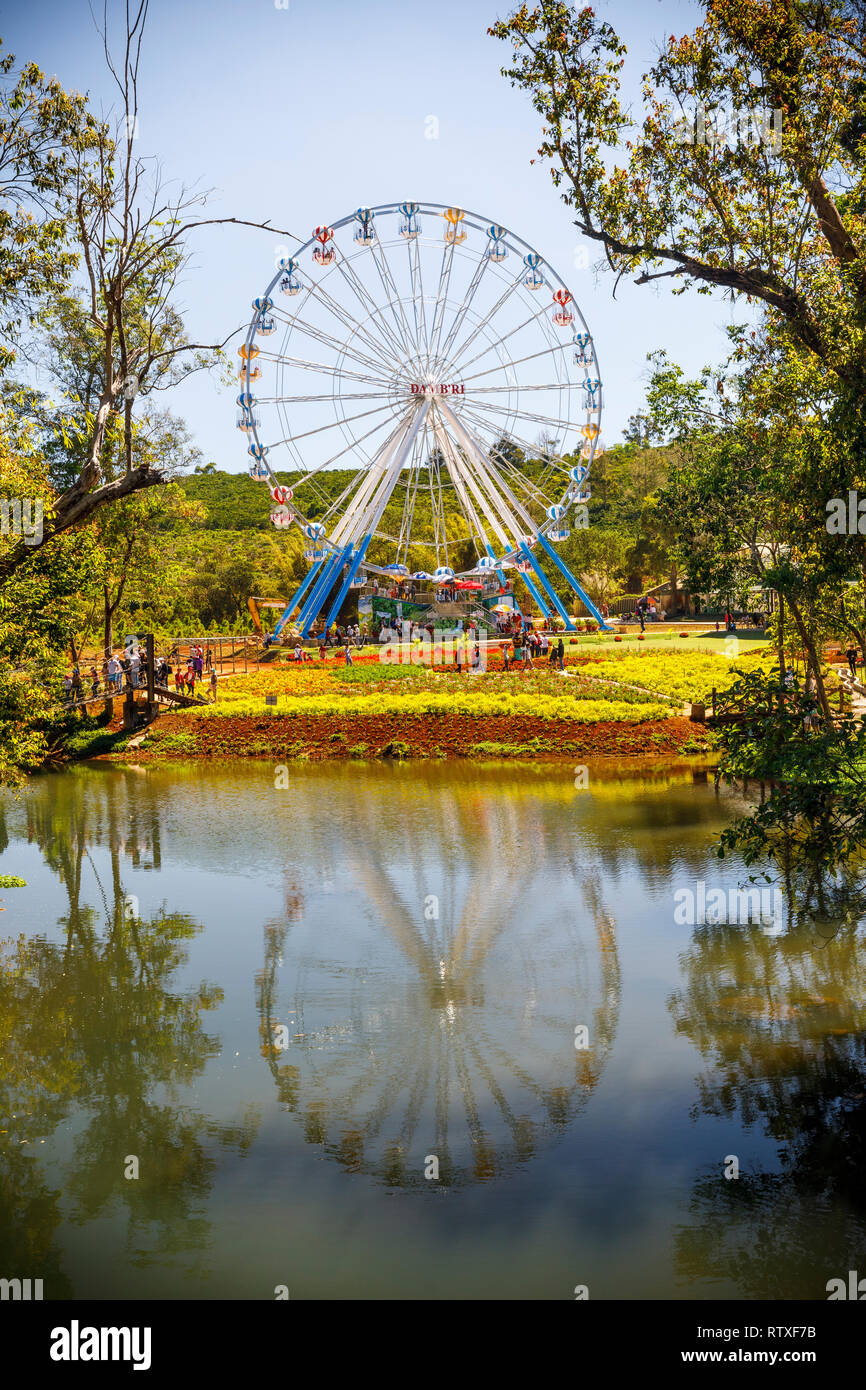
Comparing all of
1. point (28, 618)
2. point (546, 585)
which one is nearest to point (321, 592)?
point (546, 585)

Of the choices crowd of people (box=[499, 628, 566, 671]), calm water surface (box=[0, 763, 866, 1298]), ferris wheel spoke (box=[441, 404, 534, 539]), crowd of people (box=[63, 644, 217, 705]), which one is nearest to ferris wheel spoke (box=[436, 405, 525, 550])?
ferris wheel spoke (box=[441, 404, 534, 539])

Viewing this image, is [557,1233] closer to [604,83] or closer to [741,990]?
[741,990]

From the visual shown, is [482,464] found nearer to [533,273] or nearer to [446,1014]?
[533,273]

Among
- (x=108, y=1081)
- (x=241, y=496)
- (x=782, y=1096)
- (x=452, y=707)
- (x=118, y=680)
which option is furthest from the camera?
(x=241, y=496)

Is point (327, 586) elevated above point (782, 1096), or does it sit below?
above

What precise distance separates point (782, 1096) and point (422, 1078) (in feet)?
9.82

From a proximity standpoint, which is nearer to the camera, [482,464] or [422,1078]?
[422,1078]

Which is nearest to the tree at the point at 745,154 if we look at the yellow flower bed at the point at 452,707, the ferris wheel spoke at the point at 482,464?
the yellow flower bed at the point at 452,707

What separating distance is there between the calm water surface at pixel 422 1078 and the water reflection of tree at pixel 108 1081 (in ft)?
0.10

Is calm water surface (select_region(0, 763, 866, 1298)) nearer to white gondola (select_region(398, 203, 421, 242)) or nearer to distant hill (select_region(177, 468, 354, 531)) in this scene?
white gondola (select_region(398, 203, 421, 242))

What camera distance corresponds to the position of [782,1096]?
9.12 meters

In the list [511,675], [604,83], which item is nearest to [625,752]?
[511,675]

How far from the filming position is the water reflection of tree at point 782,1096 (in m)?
7.14

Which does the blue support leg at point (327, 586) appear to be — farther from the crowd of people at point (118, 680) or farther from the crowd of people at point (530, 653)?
the crowd of people at point (118, 680)
